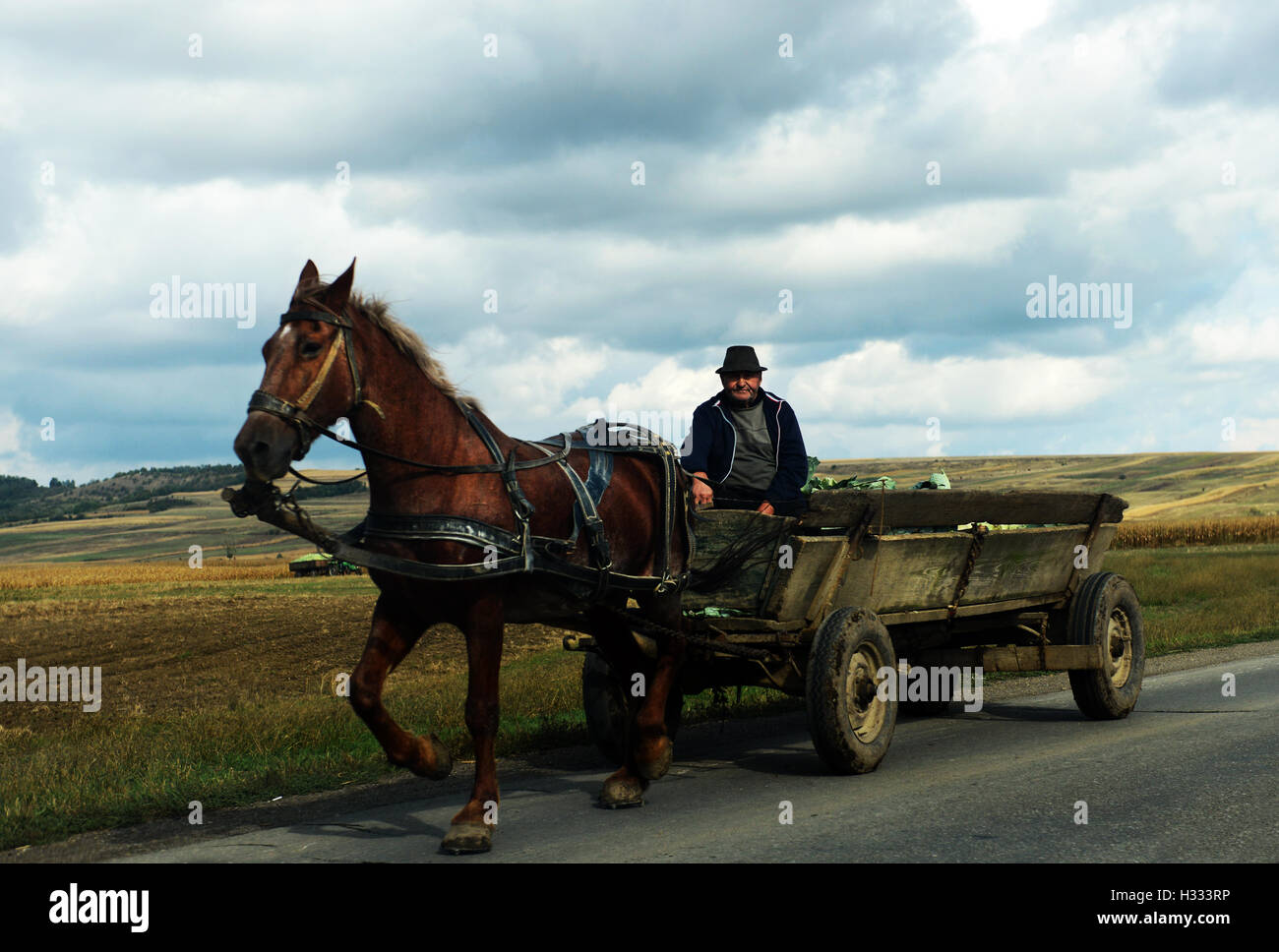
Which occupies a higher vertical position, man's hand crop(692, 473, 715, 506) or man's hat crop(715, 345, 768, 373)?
man's hat crop(715, 345, 768, 373)

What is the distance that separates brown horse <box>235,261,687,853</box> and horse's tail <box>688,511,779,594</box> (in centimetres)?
129

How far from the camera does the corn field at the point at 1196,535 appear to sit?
157 ft

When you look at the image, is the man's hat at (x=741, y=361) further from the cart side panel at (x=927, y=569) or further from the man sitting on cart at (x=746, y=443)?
the cart side panel at (x=927, y=569)

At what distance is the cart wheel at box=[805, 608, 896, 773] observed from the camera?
704 centimetres

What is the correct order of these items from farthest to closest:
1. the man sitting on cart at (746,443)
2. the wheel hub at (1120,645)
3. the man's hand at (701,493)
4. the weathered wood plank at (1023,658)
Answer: the wheel hub at (1120,645)
the weathered wood plank at (1023,658)
the man sitting on cart at (746,443)
the man's hand at (701,493)

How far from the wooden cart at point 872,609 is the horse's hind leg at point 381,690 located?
71.8 inches

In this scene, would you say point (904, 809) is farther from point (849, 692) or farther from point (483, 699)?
point (483, 699)

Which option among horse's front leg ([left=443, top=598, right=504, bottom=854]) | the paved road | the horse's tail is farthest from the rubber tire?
horse's front leg ([left=443, top=598, right=504, bottom=854])

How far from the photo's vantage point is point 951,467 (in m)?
132

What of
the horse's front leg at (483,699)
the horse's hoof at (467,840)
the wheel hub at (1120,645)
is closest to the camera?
the horse's hoof at (467,840)

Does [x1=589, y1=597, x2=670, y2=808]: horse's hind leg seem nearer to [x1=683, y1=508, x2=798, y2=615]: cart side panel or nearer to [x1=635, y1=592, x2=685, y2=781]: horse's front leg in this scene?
[x1=635, y1=592, x2=685, y2=781]: horse's front leg

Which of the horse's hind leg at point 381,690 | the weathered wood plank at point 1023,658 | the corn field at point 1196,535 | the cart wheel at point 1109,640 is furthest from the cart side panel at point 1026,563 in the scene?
the corn field at point 1196,535

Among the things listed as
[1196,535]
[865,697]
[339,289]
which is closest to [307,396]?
[339,289]
